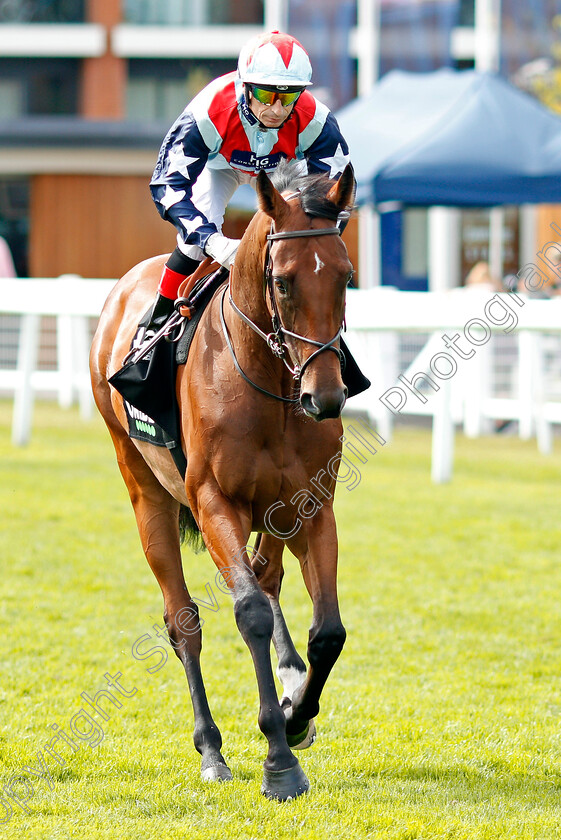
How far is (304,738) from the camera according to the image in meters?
3.93

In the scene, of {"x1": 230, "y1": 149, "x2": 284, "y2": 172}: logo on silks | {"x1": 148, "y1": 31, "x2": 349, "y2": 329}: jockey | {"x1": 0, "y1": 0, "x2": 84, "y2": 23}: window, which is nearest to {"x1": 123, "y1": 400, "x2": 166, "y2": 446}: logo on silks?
{"x1": 148, "y1": 31, "x2": 349, "y2": 329}: jockey

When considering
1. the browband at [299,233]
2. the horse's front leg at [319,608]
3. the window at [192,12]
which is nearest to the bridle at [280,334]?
the browband at [299,233]

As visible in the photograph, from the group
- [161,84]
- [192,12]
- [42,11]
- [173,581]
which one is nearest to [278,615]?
[173,581]

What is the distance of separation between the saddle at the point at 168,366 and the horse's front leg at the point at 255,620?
0.50 meters

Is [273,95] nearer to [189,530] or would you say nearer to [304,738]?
[189,530]

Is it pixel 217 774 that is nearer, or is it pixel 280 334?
pixel 280 334

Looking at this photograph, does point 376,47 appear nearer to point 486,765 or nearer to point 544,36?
point 544,36

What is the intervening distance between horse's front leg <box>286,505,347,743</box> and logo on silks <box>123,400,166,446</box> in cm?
74

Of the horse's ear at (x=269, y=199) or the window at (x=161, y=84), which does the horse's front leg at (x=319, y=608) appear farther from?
the window at (x=161, y=84)

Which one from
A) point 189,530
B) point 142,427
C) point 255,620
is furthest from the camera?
point 189,530

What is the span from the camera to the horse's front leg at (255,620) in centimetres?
349

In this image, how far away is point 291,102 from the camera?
377 centimetres

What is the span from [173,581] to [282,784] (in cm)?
118

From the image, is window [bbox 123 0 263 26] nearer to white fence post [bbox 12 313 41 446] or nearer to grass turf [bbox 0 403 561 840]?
white fence post [bbox 12 313 41 446]
